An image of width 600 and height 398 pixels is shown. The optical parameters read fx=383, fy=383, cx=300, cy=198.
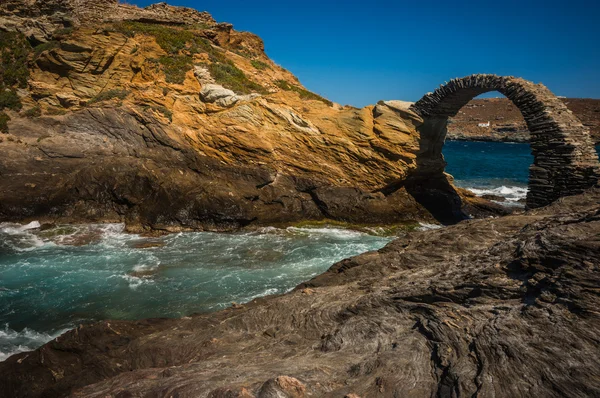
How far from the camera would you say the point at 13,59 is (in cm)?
2695

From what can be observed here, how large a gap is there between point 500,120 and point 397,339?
150569 mm

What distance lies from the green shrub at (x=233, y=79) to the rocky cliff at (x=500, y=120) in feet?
282

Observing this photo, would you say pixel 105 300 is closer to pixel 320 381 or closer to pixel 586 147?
pixel 320 381

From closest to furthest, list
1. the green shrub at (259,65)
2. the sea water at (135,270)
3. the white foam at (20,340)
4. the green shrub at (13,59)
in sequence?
the white foam at (20,340)
the sea water at (135,270)
the green shrub at (13,59)
the green shrub at (259,65)

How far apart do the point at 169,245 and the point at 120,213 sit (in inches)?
187

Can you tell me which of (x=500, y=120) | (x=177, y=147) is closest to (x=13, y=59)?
(x=177, y=147)

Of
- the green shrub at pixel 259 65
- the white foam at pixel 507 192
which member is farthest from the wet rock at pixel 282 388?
the white foam at pixel 507 192

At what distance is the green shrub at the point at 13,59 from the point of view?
84.8ft

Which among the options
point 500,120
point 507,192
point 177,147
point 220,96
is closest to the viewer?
point 177,147

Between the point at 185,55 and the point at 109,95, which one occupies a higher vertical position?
the point at 185,55

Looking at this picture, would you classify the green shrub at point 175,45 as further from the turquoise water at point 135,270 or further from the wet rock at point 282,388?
the wet rock at point 282,388

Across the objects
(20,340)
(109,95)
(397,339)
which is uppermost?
(109,95)

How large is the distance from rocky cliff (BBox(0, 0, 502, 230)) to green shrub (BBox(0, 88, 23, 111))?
0.08 metres

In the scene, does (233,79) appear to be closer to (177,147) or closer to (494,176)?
(177,147)
